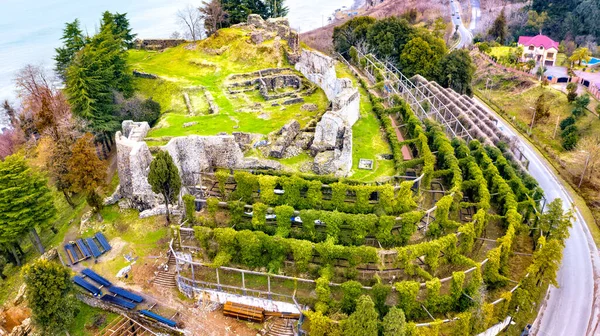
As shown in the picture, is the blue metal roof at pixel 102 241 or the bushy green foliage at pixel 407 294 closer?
the bushy green foliage at pixel 407 294

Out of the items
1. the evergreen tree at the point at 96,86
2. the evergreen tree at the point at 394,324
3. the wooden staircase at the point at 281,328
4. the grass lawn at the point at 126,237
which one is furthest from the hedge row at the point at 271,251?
the evergreen tree at the point at 96,86

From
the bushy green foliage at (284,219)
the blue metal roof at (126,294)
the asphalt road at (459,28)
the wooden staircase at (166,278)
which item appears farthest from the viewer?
the asphalt road at (459,28)

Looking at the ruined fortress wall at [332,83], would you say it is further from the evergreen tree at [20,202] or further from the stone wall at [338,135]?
the evergreen tree at [20,202]

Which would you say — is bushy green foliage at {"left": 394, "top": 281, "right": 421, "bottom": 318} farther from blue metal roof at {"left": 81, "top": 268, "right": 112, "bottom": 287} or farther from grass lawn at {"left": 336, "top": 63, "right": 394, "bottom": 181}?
blue metal roof at {"left": 81, "top": 268, "right": 112, "bottom": 287}

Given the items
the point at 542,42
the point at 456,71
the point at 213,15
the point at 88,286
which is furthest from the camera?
the point at 542,42

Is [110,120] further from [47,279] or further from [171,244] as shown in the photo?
[47,279]

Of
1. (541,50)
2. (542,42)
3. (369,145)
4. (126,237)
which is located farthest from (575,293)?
(542,42)

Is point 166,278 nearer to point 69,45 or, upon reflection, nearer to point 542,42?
point 69,45
